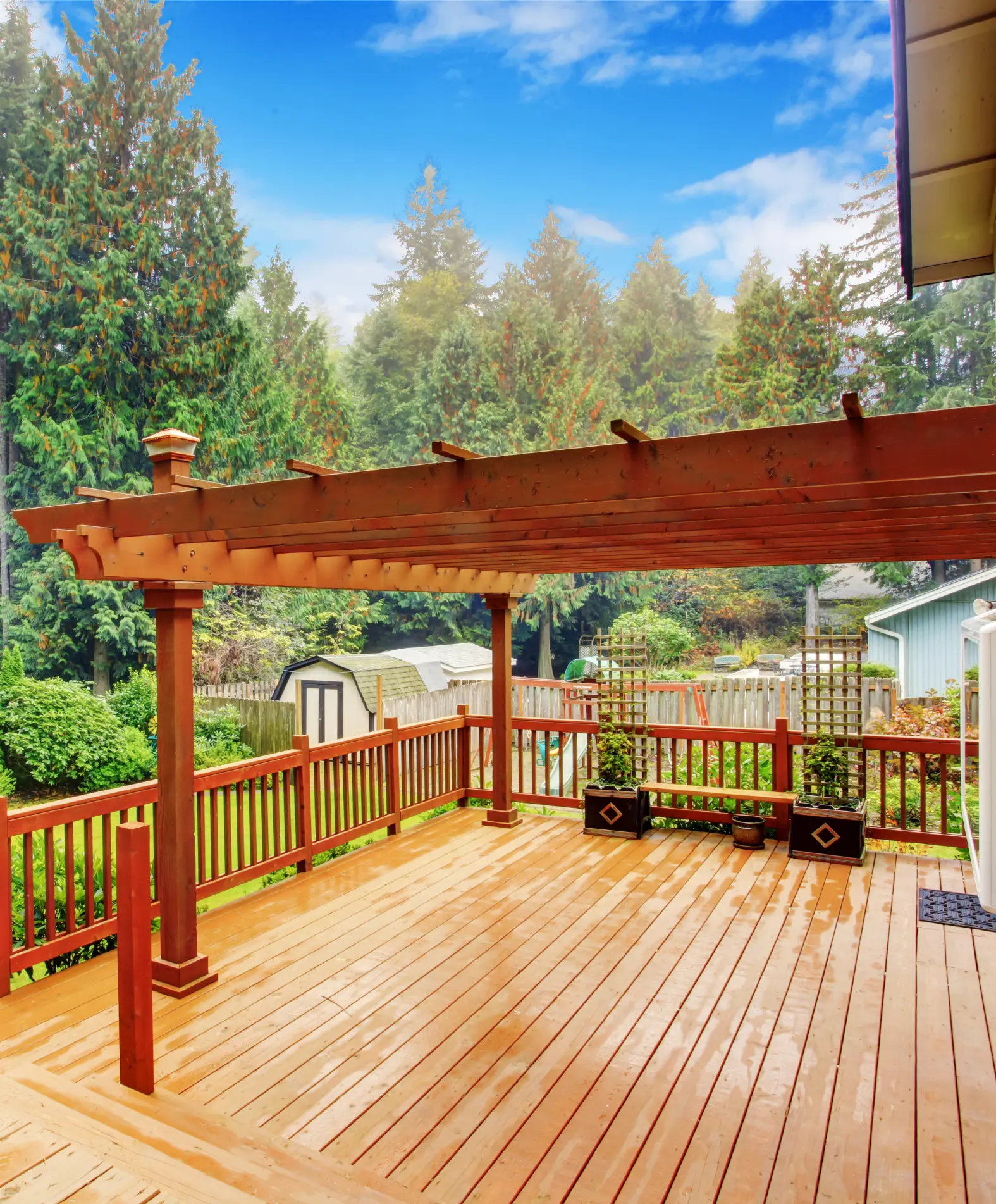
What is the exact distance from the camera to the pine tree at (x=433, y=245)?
2777cm

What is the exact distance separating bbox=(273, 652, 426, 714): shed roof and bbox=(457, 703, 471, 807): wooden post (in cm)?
421

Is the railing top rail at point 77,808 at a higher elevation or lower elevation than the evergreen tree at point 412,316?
lower

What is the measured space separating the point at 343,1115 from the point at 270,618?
1546cm

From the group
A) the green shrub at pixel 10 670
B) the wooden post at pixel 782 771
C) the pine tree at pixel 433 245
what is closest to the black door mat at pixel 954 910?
the wooden post at pixel 782 771

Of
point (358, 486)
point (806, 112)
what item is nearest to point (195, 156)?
point (358, 486)

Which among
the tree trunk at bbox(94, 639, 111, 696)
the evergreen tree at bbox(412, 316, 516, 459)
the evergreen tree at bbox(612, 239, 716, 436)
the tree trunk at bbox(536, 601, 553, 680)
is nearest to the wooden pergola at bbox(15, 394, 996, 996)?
the tree trunk at bbox(94, 639, 111, 696)

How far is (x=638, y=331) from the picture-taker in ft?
85.3

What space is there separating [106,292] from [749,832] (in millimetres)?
14994

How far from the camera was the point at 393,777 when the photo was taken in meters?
6.16

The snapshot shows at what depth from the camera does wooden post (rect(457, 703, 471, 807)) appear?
7145mm

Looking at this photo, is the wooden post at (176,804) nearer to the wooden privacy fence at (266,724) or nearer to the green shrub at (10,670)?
the wooden privacy fence at (266,724)

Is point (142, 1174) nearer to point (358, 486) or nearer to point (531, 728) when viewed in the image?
point (358, 486)

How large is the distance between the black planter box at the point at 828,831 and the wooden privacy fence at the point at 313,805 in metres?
0.39

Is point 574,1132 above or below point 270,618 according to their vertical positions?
below
